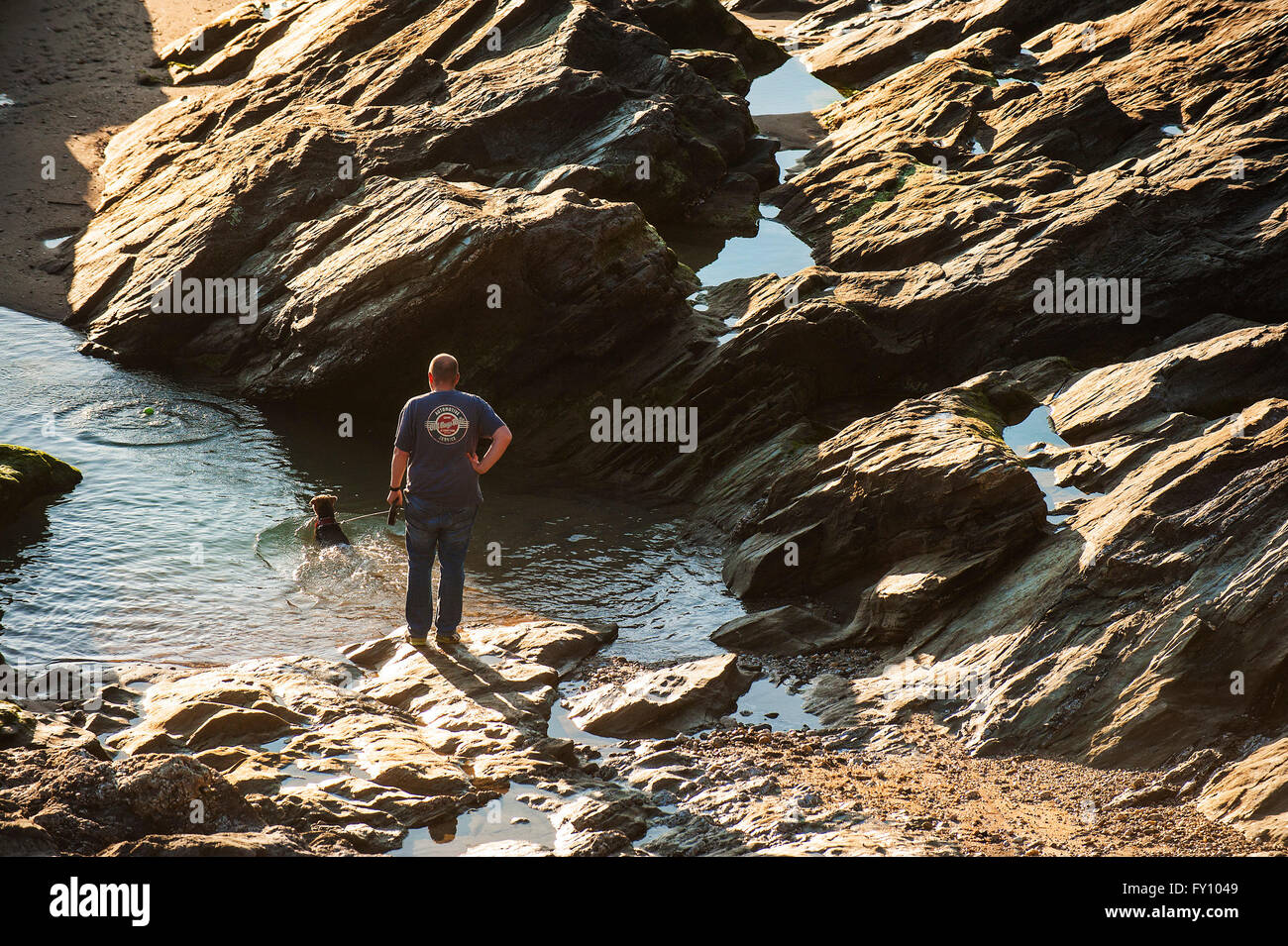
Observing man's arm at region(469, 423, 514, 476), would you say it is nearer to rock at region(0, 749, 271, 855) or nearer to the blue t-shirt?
the blue t-shirt

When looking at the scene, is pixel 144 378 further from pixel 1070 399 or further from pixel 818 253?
pixel 1070 399

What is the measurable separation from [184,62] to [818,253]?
2606 centimetres

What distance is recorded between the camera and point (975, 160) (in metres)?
24.4

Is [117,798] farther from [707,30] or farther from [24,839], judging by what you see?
[707,30]

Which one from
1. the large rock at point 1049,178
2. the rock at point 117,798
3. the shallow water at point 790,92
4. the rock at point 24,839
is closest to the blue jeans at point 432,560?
the rock at point 117,798

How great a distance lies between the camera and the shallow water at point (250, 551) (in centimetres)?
1294

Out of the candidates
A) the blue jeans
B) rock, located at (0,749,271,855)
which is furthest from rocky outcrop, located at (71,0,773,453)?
rock, located at (0,749,271,855)

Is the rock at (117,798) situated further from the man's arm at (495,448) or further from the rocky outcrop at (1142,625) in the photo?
the rocky outcrop at (1142,625)

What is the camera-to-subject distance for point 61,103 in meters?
33.7

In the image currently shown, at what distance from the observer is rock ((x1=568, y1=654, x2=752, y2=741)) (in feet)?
35.7

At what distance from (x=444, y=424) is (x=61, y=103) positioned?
96.8 ft

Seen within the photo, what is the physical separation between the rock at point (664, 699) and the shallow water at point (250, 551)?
49.7 inches

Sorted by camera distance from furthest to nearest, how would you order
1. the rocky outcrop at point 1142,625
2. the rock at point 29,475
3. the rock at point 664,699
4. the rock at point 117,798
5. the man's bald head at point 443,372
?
the rock at point 29,475 < the man's bald head at point 443,372 < the rock at point 664,699 < the rocky outcrop at point 1142,625 < the rock at point 117,798
